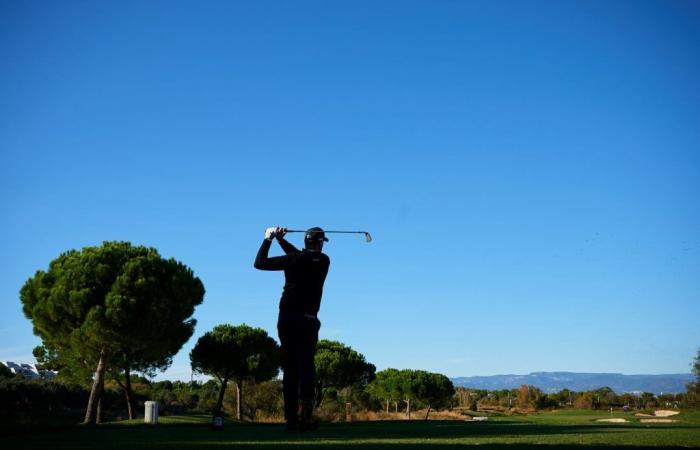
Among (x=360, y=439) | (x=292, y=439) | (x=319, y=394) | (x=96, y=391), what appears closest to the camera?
(x=292, y=439)

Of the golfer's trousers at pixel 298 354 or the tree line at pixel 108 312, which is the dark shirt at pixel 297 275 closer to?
the golfer's trousers at pixel 298 354

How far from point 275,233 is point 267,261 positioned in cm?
46

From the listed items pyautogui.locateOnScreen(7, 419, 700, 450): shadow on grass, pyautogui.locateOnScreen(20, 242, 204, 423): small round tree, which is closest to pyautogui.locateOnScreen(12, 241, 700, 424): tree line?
pyautogui.locateOnScreen(20, 242, 204, 423): small round tree

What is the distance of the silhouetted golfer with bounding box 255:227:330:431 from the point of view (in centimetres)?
816

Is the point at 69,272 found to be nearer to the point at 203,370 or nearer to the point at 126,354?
the point at 126,354

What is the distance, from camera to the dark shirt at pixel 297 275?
8.16 metres

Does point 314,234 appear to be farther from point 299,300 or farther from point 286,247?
point 299,300

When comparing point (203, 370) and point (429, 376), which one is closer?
point (203, 370)

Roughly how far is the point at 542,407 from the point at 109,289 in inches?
2584

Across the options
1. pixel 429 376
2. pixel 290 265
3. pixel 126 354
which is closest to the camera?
pixel 290 265

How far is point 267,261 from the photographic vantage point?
8.16 meters

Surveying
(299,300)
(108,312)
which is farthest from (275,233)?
(108,312)

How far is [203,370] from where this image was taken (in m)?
53.6

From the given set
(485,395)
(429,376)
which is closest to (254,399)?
(429,376)
